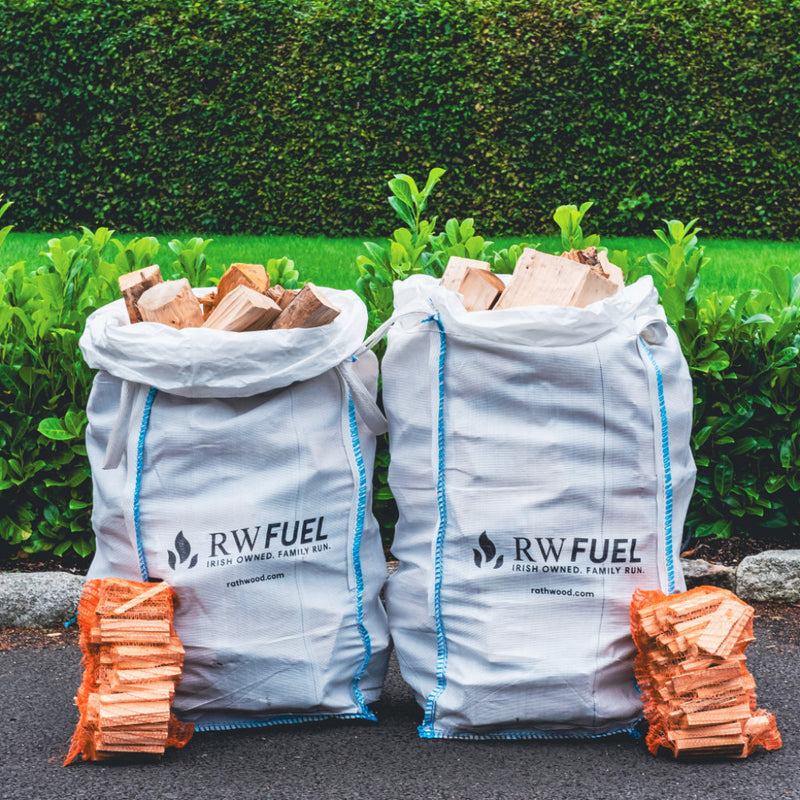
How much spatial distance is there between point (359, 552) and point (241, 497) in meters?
0.34

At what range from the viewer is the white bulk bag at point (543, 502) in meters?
2.40

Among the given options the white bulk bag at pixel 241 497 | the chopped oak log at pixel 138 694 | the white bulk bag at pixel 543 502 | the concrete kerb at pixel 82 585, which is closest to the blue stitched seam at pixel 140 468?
the white bulk bag at pixel 241 497

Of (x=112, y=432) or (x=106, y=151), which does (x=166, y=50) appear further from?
(x=112, y=432)

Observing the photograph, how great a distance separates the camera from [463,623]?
2.46 meters

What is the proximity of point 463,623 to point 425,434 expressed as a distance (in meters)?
0.44

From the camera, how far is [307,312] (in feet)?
8.04

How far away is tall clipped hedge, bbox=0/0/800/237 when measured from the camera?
7758 millimetres

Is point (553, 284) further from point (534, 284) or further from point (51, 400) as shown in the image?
point (51, 400)

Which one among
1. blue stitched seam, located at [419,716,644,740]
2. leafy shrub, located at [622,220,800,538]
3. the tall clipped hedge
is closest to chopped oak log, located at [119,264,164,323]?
blue stitched seam, located at [419,716,644,740]

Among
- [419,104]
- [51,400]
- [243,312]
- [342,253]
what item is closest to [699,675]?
[243,312]

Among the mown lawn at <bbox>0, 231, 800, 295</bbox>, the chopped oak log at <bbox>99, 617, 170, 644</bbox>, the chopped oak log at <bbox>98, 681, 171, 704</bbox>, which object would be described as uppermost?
the chopped oak log at <bbox>99, 617, 170, 644</bbox>

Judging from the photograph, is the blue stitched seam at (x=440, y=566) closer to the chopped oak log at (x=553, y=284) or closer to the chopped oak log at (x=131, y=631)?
the chopped oak log at (x=553, y=284)

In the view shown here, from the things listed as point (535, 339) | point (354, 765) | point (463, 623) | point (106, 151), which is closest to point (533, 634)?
point (463, 623)

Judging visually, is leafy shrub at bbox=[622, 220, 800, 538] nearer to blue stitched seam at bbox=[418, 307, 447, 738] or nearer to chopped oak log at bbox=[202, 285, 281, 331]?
blue stitched seam at bbox=[418, 307, 447, 738]
